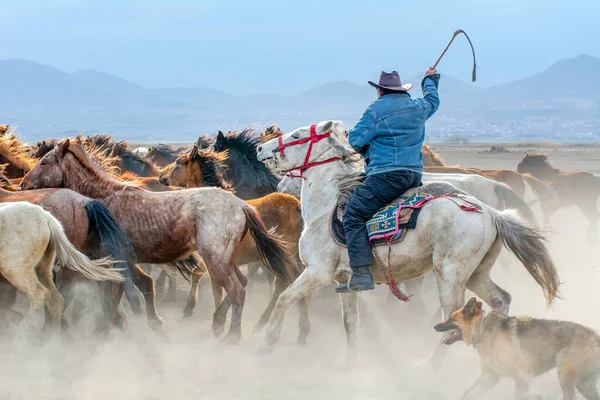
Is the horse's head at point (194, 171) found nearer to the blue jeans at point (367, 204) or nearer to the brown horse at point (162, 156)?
the blue jeans at point (367, 204)

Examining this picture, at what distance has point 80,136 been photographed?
8672 millimetres

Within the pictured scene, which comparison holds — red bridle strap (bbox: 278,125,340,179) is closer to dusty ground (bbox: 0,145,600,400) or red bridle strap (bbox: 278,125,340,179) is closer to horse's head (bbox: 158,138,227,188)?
dusty ground (bbox: 0,145,600,400)

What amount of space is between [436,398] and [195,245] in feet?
9.20

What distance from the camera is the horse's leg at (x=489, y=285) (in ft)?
20.7

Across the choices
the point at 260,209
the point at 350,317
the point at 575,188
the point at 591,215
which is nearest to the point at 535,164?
the point at 575,188

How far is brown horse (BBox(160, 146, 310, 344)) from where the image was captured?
8133 mm

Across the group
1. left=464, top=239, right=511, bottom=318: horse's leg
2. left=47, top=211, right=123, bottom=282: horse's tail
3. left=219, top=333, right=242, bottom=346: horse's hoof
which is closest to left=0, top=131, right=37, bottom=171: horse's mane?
left=47, top=211, right=123, bottom=282: horse's tail

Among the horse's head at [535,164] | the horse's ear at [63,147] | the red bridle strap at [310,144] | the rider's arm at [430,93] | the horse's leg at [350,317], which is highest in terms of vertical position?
the rider's arm at [430,93]

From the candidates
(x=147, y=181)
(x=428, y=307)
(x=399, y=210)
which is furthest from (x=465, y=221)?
(x=147, y=181)

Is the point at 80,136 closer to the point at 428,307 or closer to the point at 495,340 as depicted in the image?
the point at 428,307

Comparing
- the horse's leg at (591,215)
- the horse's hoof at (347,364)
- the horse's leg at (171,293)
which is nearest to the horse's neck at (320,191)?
the horse's hoof at (347,364)

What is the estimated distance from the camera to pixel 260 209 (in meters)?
8.54

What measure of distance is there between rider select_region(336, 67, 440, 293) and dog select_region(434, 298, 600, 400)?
883 mm

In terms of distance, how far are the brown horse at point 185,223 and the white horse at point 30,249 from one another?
0.99 m
